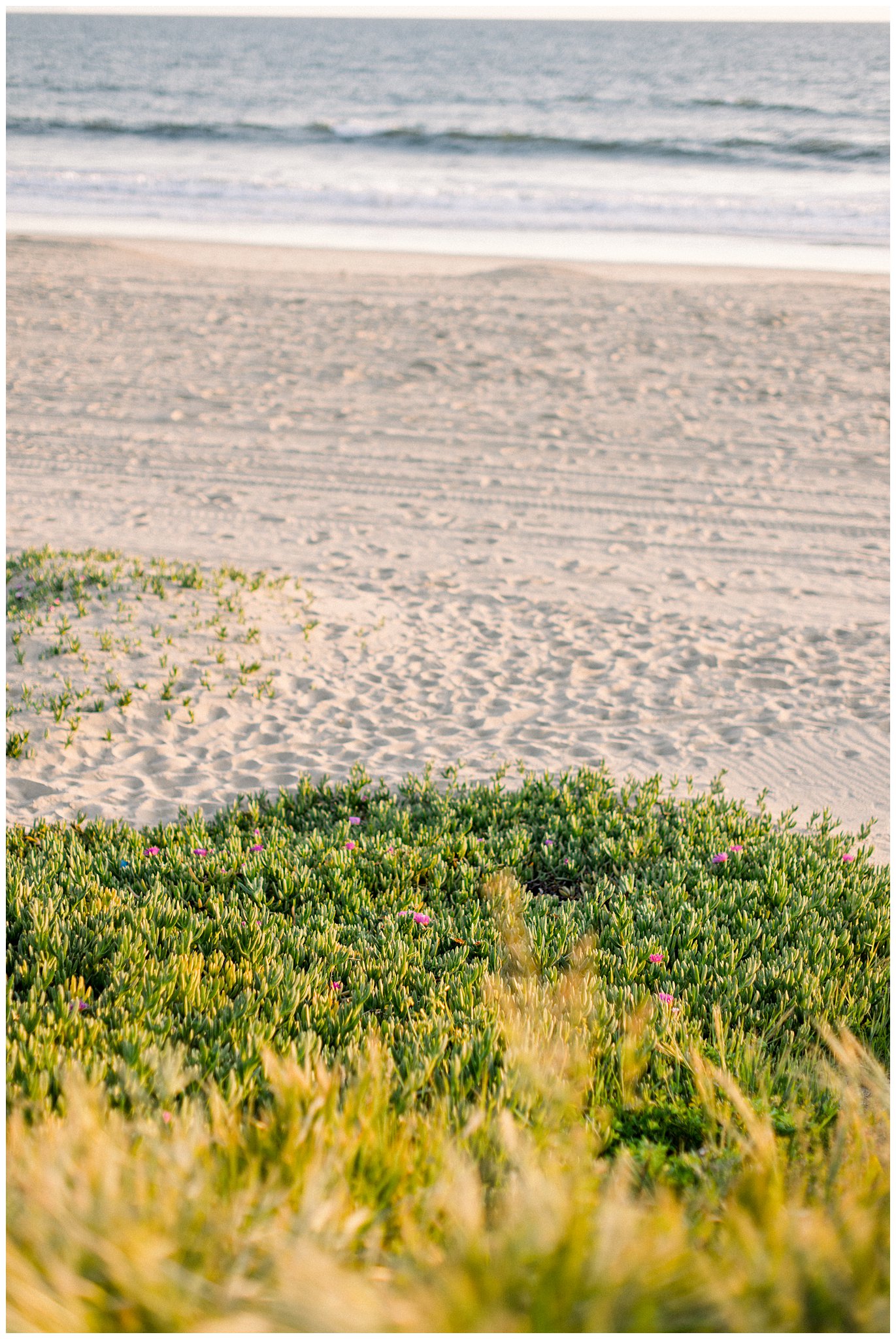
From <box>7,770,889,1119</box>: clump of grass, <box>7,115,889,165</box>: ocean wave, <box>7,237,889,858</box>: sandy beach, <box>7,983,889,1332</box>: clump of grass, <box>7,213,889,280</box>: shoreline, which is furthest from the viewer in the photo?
<box>7,115,889,165</box>: ocean wave

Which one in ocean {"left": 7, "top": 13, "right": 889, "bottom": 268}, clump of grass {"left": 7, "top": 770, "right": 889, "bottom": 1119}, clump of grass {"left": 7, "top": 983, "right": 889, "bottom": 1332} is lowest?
clump of grass {"left": 7, "top": 770, "right": 889, "bottom": 1119}

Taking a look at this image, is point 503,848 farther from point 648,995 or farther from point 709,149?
point 709,149

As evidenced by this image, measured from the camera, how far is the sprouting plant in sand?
5.91 metres

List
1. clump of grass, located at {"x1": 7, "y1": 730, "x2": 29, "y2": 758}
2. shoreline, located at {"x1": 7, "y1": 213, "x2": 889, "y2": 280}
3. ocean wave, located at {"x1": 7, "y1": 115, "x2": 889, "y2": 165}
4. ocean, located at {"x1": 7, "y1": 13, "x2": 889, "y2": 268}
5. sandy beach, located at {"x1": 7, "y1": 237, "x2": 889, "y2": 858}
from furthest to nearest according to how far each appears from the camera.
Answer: ocean wave, located at {"x1": 7, "y1": 115, "x2": 889, "y2": 165} → ocean, located at {"x1": 7, "y1": 13, "x2": 889, "y2": 268} → shoreline, located at {"x1": 7, "y1": 213, "x2": 889, "y2": 280} → sandy beach, located at {"x1": 7, "y1": 237, "x2": 889, "y2": 858} → clump of grass, located at {"x1": 7, "y1": 730, "x2": 29, "y2": 758}

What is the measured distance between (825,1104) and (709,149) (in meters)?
37.2

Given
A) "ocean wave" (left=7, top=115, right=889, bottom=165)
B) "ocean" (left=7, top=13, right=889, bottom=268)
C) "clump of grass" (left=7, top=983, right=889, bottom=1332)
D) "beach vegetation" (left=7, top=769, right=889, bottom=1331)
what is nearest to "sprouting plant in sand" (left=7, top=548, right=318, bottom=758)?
"beach vegetation" (left=7, top=769, right=889, bottom=1331)

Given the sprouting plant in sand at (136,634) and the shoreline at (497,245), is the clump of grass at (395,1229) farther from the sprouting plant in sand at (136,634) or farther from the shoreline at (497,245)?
the shoreline at (497,245)

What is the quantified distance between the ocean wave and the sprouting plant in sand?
30.5 m

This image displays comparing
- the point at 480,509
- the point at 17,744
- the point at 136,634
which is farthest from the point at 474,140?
the point at 17,744

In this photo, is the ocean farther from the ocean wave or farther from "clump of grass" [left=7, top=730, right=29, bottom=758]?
Answer: "clump of grass" [left=7, top=730, right=29, bottom=758]

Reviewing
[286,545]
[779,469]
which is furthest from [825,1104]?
[779,469]

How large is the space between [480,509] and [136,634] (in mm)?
3903

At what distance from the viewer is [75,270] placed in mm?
16562

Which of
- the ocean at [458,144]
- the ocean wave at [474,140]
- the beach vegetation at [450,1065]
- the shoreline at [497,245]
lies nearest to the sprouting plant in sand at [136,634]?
the beach vegetation at [450,1065]
